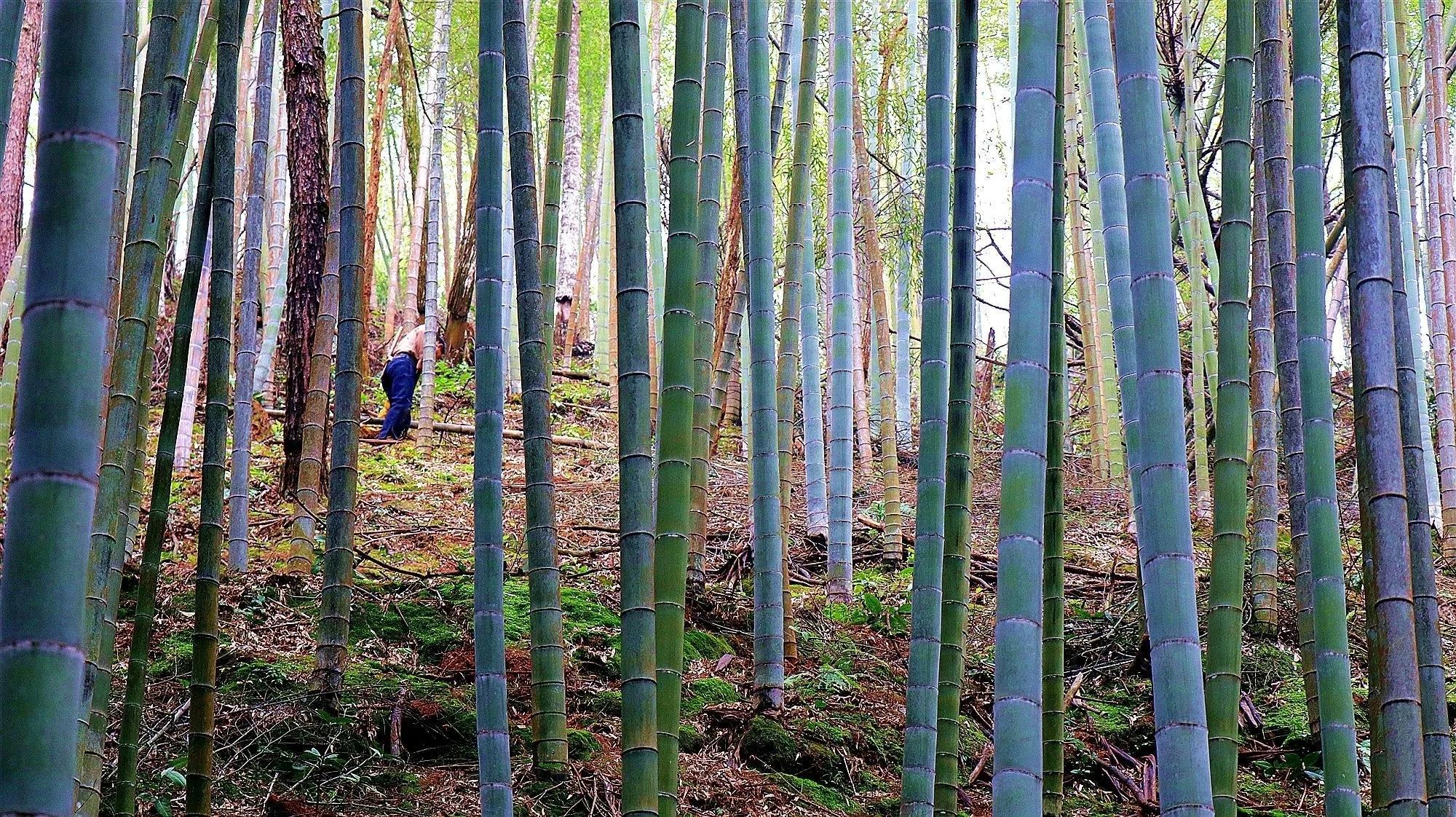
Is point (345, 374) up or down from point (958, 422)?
up

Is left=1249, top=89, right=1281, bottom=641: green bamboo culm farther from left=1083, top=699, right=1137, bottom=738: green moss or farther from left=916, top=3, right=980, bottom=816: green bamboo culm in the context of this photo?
left=916, top=3, right=980, bottom=816: green bamboo culm

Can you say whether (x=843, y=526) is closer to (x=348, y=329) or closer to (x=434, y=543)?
(x=434, y=543)

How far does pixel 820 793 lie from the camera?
118 inches

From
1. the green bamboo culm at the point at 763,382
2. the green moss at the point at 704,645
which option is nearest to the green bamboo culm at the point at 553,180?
the green bamboo culm at the point at 763,382

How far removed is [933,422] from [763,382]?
3.51 feet

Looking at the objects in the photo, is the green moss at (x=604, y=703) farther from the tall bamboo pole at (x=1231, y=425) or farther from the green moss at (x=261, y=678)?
the tall bamboo pole at (x=1231, y=425)

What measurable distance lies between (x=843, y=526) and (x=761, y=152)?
180cm

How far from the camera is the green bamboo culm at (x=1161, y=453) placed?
1.51m

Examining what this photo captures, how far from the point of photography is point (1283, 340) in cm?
209

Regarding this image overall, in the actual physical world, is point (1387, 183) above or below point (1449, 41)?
below

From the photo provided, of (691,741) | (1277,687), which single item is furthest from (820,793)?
(1277,687)

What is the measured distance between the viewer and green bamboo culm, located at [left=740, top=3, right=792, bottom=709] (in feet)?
9.41

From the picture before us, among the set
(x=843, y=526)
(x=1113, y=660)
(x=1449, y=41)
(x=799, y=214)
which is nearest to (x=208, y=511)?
(x=799, y=214)

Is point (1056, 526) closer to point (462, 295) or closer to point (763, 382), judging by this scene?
point (763, 382)
